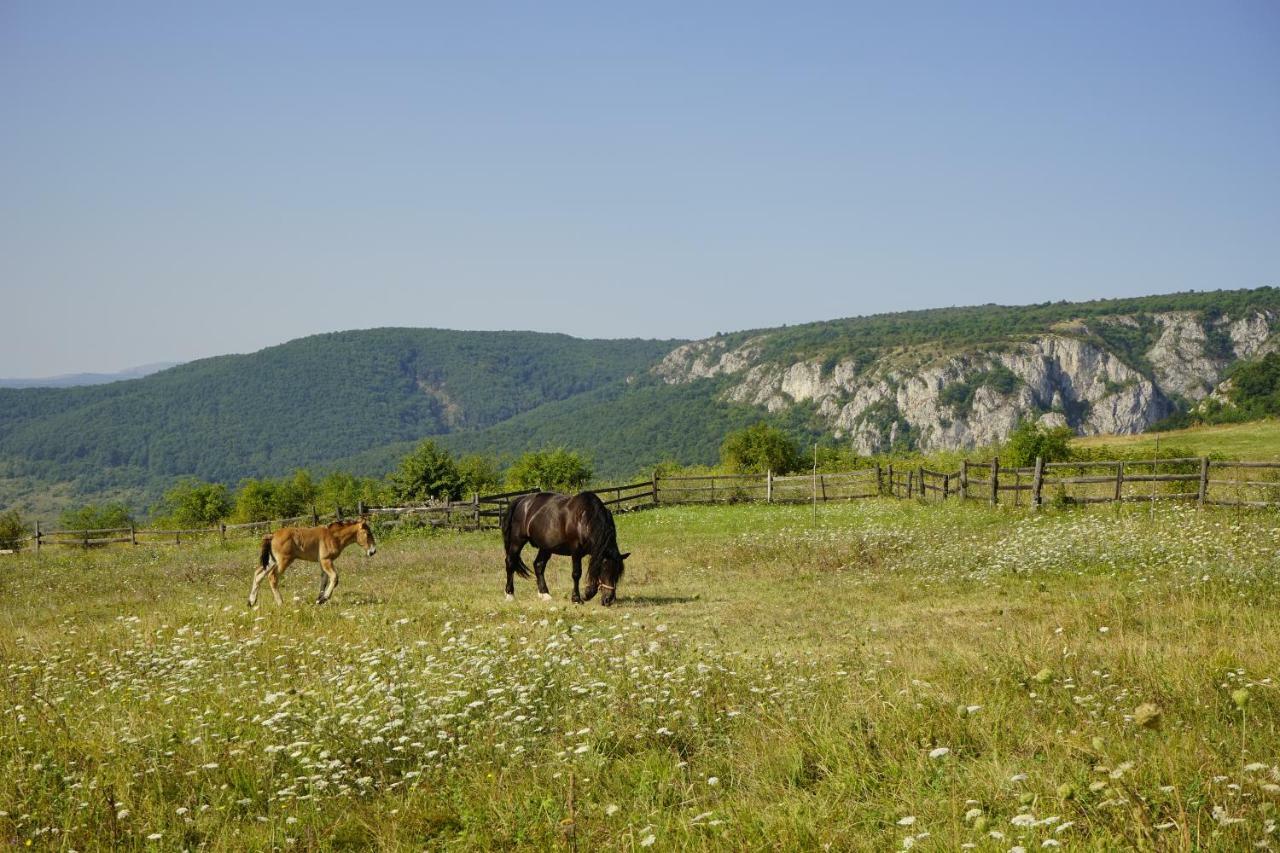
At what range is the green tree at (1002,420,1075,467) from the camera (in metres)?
43.7

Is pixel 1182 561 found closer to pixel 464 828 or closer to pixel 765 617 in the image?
pixel 765 617

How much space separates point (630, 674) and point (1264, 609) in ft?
24.6

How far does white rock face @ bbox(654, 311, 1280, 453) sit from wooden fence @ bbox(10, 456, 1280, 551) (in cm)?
13133

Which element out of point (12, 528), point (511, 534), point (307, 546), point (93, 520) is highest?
point (511, 534)

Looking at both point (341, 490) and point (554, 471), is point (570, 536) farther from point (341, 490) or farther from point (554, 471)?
point (341, 490)

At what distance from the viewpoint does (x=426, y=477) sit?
49281 mm

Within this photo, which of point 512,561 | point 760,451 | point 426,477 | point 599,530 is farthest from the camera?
point 760,451

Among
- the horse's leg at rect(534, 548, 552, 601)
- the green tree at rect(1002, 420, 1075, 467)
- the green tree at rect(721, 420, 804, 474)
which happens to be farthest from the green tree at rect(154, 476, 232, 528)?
the horse's leg at rect(534, 548, 552, 601)

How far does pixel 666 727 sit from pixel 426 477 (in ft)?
149

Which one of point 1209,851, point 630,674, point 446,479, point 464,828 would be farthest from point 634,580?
point 446,479

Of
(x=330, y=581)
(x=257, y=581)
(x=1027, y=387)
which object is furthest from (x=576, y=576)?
(x=1027, y=387)

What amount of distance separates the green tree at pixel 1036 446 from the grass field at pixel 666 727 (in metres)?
33.0

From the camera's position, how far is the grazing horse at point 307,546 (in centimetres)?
1468

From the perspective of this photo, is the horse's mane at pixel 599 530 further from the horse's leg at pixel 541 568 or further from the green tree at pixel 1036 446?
the green tree at pixel 1036 446
